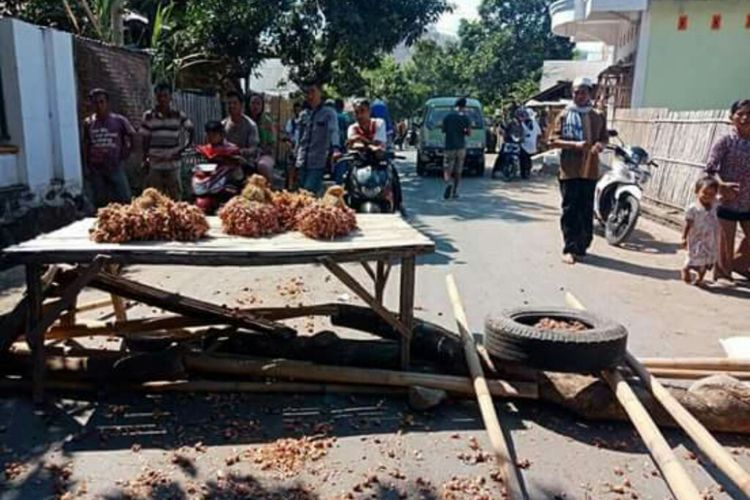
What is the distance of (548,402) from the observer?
160 inches

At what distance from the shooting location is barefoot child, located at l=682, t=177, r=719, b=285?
6844 millimetres

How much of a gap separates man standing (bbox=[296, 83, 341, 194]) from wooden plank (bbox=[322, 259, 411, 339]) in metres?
4.16

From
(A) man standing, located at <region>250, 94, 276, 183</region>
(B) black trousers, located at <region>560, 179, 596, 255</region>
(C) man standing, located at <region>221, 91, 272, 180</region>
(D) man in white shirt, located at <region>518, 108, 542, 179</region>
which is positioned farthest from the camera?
(D) man in white shirt, located at <region>518, 108, 542, 179</region>

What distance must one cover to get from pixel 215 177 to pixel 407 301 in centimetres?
308

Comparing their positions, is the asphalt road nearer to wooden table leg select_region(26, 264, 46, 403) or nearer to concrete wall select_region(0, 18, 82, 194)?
wooden table leg select_region(26, 264, 46, 403)

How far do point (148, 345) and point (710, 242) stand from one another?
5533mm

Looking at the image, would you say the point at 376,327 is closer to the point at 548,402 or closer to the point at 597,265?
the point at 548,402

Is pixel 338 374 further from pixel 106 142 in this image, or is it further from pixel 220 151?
pixel 106 142

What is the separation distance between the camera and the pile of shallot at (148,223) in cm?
406

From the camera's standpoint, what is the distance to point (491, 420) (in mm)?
3396

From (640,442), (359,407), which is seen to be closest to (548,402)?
(640,442)

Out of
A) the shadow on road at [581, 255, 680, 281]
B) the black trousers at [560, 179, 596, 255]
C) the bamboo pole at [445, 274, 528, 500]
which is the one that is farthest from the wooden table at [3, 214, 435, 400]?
Answer: the shadow on road at [581, 255, 680, 281]

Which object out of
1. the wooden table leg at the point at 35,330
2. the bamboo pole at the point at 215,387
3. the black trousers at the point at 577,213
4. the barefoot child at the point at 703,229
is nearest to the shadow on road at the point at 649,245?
the black trousers at the point at 577,213

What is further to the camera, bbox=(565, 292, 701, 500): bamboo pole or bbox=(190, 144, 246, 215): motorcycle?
bbox=(190, 144, 246, 215): motorcycle
